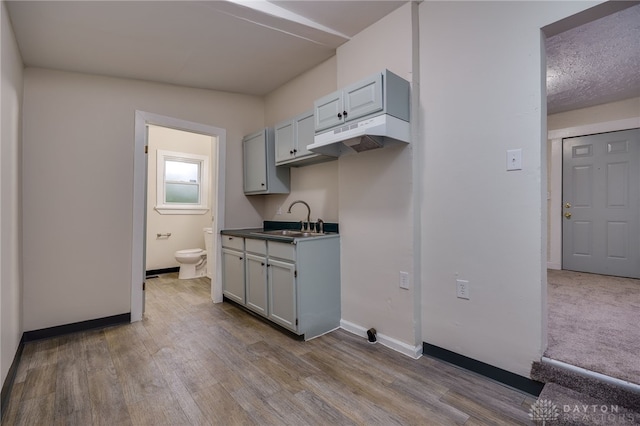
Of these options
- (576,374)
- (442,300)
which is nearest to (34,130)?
(442,300)

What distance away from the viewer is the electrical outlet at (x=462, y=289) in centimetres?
198

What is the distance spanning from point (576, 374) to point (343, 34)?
284 cm

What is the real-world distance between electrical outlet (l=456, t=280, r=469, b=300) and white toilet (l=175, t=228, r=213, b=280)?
3647mm

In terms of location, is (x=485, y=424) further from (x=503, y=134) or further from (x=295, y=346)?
(x=503, y=134)

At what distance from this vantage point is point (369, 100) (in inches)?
82.5

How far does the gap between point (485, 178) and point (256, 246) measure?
6.78ft

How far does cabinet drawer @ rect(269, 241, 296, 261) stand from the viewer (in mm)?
2461

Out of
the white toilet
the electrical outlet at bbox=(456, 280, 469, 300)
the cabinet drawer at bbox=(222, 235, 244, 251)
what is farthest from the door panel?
the white toilet

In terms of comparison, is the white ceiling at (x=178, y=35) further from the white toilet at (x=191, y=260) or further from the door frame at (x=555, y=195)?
the door frame at (x=555, y=195)

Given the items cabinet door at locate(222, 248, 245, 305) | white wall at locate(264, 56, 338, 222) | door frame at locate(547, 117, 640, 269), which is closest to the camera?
white wall at locate(264, 56, 338, 222)

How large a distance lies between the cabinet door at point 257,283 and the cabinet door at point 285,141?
109 centimetres

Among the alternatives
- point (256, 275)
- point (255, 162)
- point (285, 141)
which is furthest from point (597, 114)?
point (256, 275)

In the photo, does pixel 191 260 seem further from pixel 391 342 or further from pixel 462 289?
pixel 462 289

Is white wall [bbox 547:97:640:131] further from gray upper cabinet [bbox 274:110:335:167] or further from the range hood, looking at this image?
gray upper cabinet [bbox 274:110:335:167]
